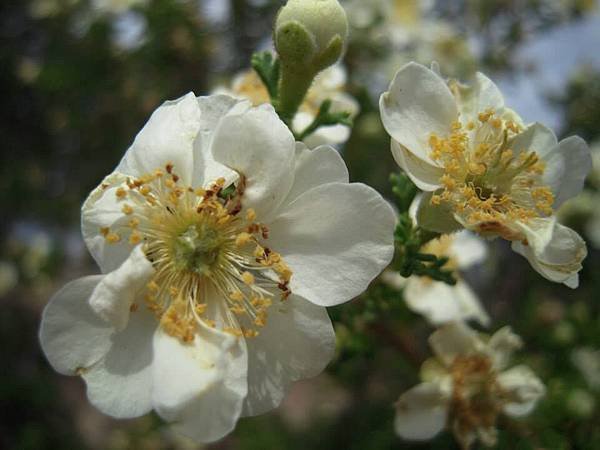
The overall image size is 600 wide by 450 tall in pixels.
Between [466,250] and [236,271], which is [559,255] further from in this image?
[466,250]

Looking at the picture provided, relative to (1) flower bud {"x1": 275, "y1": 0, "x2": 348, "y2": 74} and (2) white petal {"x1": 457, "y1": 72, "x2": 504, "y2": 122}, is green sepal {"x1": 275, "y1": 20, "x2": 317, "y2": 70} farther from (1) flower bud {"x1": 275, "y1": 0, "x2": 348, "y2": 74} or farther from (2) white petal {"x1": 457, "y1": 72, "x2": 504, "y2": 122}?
(2) white petal {"x1": 457, "y1": 72, "x2": 504, "y2": 122}

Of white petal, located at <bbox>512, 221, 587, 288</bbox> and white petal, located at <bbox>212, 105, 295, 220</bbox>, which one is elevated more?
white petal, located at <bbox>212, 105, 295, 220</bbox>

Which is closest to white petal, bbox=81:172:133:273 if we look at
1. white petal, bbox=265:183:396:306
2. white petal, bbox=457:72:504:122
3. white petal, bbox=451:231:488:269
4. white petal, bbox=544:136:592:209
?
white petal, bbox=265:183:396:306

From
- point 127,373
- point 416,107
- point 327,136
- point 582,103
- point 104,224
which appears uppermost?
point 416,107

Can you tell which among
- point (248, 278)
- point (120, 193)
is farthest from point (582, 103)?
point (120, 193)

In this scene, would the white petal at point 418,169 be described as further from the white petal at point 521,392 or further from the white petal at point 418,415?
the white petal at point 521,392

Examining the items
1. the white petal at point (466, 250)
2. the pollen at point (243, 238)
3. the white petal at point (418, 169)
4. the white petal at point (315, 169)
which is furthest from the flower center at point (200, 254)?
the white petal at point (466, 250)

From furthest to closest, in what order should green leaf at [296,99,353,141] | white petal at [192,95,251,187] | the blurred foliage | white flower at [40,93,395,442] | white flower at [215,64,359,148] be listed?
the blurred foliage, white flower at [215,64,359,148], green leaf at [296,99,353,141], white petal at [192,95,251,187], white flower at [40,93,395,442]
